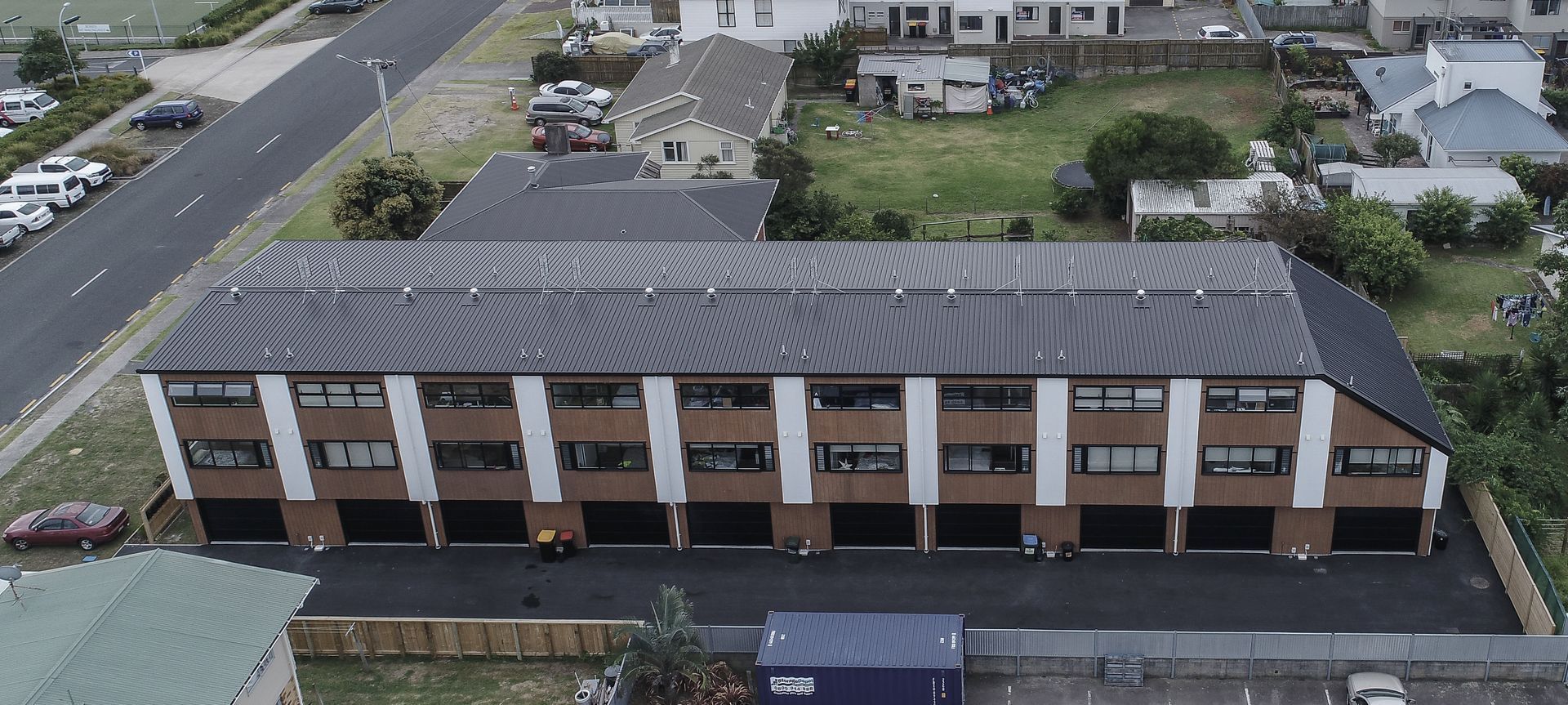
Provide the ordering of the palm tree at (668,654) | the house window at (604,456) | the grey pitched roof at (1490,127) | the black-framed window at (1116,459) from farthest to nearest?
the grey pitched roof at (1490,127) < the house window at (604,456) < the black-framed window at (1116,459) < the palm tree at (668,654)

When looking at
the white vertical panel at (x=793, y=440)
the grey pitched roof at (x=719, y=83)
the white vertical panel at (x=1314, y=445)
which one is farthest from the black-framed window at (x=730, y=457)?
the grey pitched roof at (x=719, y=83)

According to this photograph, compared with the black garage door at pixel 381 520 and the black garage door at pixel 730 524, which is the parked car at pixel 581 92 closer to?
the black garage door at pixel 381 520

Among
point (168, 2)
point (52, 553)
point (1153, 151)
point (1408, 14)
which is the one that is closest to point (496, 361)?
point (52, 553)

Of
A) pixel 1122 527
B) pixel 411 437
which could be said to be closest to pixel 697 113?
pixel 411 437

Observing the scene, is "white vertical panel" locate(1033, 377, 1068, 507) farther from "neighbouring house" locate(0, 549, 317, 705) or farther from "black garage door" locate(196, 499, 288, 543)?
"black garage door" locate(196, 499, 288, 543)

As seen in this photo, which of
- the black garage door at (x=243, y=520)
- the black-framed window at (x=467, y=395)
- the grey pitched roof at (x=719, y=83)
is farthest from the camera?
the grey pitched roof at (x=719, y=83)

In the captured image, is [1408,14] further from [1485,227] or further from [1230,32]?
[1485,227]

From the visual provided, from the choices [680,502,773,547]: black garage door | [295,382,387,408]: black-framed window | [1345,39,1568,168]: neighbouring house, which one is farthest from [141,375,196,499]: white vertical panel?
[1345,39,1568,168]: neighbouring house
